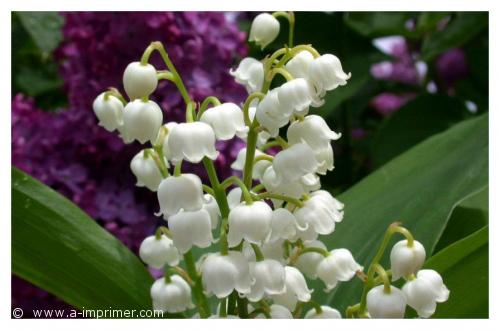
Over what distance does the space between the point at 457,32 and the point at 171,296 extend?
2.64 feet

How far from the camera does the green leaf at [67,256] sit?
656 millimetres

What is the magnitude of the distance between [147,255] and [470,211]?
346 mm

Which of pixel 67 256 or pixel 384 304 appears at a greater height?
pixel 67 256

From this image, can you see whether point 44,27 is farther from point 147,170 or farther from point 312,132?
point 312,132

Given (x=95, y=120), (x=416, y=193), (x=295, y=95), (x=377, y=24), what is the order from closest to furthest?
(x=295, y=95), (x=416, y=193), (x=95, y=120), (x=377, y=24)

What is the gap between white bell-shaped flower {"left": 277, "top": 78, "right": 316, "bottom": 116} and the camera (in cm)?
49

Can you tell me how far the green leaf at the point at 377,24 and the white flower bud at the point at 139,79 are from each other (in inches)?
30.9

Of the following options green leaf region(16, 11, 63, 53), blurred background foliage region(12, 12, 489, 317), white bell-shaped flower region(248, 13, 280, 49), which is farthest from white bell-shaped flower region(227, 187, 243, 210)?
green leaf region(16, 11, 63, 53)

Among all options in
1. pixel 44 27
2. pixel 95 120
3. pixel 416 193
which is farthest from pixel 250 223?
pixel 44 27

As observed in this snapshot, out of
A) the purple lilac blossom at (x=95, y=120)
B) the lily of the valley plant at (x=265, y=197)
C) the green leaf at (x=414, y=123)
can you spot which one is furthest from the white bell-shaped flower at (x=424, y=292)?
the green leaf at (x=414, y=123)

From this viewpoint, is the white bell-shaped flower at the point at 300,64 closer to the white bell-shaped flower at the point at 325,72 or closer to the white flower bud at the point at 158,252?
the white bell-shaped flower at the point at 325,72

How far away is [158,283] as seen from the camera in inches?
23.7

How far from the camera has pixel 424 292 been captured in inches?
20.4

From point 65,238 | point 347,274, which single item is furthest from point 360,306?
point 65,238
